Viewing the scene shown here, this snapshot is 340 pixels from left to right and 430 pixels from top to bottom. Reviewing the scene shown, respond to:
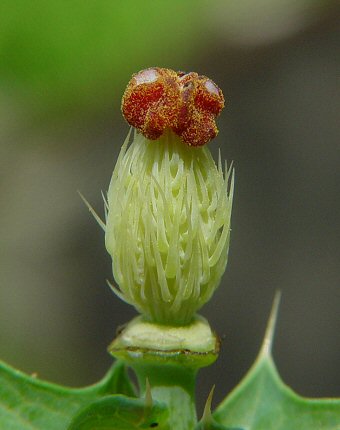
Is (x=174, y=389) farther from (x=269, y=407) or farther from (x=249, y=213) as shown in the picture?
(x=249, y=213)

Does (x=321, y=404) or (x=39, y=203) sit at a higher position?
(x=39, y=203)

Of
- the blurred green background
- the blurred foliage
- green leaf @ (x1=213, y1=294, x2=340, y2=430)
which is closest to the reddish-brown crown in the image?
green leaf @ (x1=213, y1=294, x2=340, y2=430)

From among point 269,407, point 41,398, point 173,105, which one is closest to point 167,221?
point 173,105

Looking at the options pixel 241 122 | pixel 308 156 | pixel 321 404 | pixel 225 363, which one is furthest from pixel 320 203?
pixel 321 404

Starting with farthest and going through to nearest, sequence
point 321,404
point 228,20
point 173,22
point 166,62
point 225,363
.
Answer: point 225,363 < point 228,20 < point 166,62 < point 173,22 < point 321,404

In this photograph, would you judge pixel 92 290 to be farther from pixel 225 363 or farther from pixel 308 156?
pixel 308 156

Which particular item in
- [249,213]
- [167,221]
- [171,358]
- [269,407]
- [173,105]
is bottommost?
[269,407]
